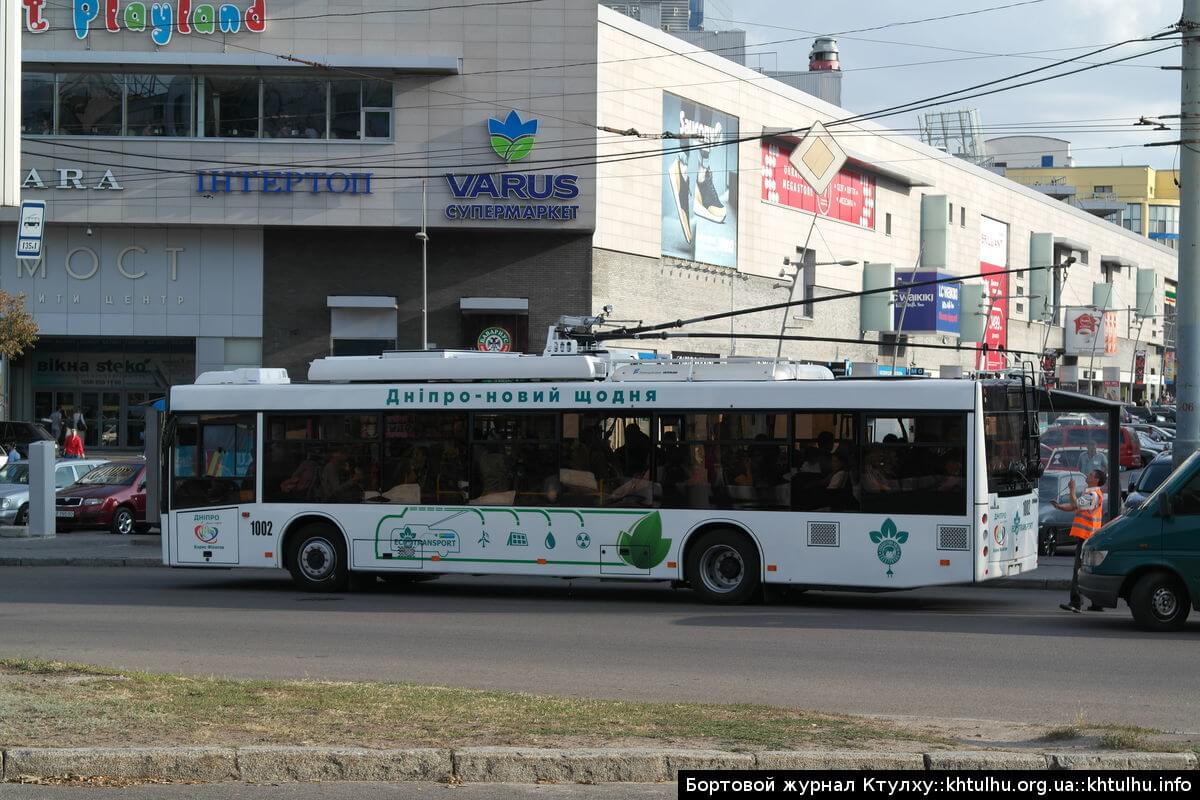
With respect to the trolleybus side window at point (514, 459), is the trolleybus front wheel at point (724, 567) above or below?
below

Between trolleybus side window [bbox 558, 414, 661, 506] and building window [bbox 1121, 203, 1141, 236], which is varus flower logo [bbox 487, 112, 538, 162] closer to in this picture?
trolleybus side window [bbox 558, 414, 661, 506]

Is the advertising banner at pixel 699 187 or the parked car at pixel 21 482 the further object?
the advertising banner at pixel 699 187

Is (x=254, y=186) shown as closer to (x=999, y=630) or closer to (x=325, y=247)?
(x=325, y=247)

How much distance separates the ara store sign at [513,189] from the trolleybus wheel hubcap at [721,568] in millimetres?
29552

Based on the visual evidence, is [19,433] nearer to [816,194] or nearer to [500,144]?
[500,144]

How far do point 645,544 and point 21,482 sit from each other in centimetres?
1817

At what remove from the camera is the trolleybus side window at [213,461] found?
19188 millimetres

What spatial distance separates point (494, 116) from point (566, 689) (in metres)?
36.4

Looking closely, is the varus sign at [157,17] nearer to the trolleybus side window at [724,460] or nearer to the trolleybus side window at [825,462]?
the trolleybus side window at [724,460]

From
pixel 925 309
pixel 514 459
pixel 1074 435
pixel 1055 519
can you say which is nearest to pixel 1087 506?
pixel 1055 519

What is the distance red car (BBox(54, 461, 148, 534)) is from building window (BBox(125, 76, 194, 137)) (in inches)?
735

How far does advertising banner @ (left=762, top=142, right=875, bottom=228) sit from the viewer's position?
5848 cm

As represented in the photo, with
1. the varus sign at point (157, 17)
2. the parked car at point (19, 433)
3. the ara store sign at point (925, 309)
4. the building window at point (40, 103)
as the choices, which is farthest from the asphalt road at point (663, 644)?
the ara store sign at point (925, 309)

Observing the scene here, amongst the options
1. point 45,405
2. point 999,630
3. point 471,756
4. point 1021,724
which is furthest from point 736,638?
point 45,405
